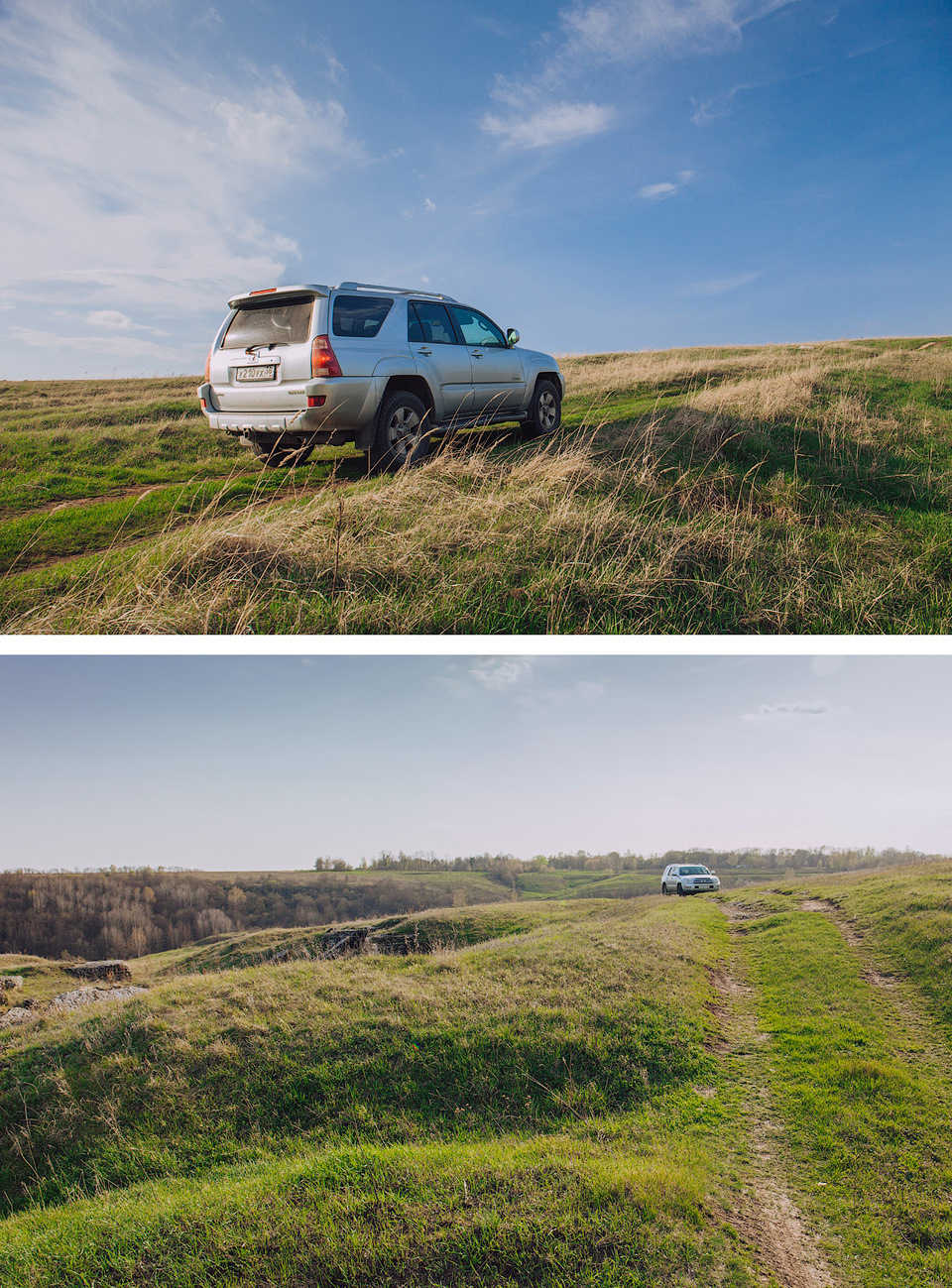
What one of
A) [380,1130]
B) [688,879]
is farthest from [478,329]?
[688,879]

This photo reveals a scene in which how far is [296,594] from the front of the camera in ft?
20.3

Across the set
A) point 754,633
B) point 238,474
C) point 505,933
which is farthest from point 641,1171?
point 505,933

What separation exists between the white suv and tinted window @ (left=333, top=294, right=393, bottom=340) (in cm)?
2850

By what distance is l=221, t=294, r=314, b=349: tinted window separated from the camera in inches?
334

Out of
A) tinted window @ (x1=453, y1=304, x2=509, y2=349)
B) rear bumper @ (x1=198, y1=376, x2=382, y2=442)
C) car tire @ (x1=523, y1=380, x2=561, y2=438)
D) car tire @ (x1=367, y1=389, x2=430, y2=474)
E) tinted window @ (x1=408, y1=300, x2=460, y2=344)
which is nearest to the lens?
rear bumper @ (x1=198, y1=376, x2=382, y2=442)

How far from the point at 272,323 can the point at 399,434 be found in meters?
2.23

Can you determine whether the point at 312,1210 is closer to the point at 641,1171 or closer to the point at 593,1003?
the point at 641,1171

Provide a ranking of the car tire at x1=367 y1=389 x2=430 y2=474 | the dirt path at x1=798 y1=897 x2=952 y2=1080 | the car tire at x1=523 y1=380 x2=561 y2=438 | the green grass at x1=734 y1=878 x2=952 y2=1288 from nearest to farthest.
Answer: the green grass at x1=734 y1=878 x2=952 y2=1288 < the car tire at x1=367 y1=389 x2=430 y2=474 < the dirt path at x1=798 y1=897 x2=952 y2=1080 < the car tire at x1=523 y1=380 x2=561 y2=438

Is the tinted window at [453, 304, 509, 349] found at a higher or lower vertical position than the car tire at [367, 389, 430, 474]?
higher

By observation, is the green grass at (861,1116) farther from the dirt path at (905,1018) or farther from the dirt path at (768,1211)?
the dirt path at (768,1211)

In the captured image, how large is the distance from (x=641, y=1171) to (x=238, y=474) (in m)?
10.4

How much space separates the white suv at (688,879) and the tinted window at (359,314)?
28.5 m

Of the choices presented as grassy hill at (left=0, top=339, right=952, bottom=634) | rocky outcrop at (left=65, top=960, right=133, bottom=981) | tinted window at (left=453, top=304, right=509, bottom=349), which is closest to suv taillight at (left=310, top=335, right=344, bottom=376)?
grassy hill at (left=0, top=339, right=952, bottom=634)

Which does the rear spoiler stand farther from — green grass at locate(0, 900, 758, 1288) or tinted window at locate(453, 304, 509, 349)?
green grass at locate(0, 900, 758, 1288)
